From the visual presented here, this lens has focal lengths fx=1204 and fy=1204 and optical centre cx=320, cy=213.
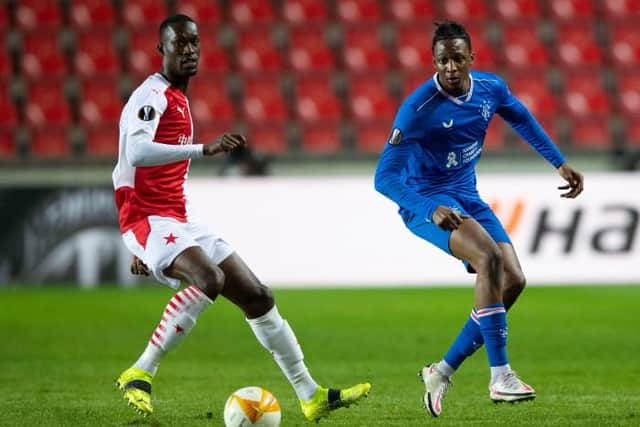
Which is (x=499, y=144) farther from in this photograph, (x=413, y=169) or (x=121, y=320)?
(x=413, y=169)

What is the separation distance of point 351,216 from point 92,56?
18.3 feet

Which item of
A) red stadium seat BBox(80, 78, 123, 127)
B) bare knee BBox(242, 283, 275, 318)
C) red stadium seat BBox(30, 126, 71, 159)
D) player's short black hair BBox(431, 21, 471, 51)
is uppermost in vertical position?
player's short black hair BBox(431, 21, 471, 51)

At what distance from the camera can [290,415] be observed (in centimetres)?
623

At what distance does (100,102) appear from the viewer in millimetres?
16766

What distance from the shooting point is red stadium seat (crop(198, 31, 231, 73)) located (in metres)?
17.1

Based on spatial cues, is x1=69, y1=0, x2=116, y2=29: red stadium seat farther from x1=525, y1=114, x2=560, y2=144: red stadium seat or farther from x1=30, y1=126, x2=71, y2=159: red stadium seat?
x1=525, y1=114, x2=560, y2=144: red stadium seat

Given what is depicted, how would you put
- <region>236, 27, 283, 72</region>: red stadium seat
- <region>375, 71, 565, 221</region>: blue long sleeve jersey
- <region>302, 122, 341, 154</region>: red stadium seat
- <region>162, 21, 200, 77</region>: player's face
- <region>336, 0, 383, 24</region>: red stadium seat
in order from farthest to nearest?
<region>336, 0, 383, 24</region>: red stadium seat → <region>236, 27, 283, 72</region>: red stadium seat → <region>302, 122, 341, 154</region>: red stadium seat → <region>375, 71, 565, 221</region>: blue long sleeve jersey → <region>162, 21, 200, 77</region>: player's face

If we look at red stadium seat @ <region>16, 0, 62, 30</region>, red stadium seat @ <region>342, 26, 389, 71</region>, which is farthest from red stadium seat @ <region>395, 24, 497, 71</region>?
red stadium seat @ <region>16, 0, 62, 30</region>

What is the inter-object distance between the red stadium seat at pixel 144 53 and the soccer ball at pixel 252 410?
12.1 metres

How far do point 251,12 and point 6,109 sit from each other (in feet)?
12.7

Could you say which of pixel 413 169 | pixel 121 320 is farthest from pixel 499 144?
pixel 413 169

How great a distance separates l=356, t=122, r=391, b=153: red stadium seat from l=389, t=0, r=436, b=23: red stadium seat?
6.76ft

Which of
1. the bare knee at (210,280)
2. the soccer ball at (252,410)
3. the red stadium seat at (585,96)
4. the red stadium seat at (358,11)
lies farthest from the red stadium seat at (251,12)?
the soccer ball at (252,410)

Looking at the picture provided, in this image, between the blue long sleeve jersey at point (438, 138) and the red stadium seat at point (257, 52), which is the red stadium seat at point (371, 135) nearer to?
the red stadium seat at point (257, 52)
